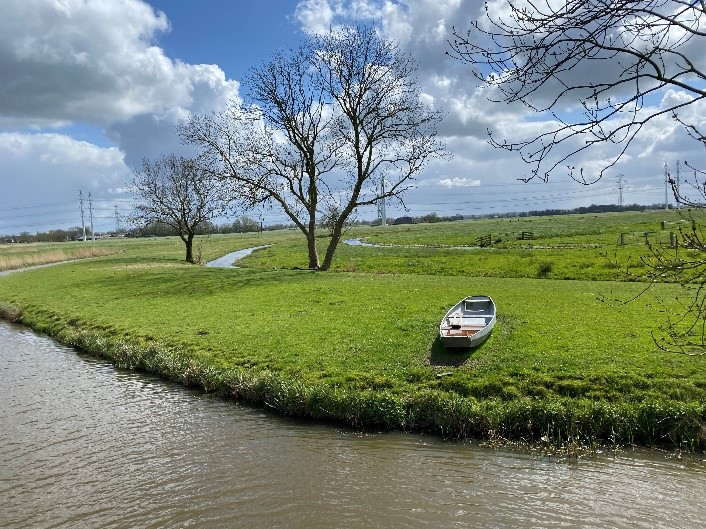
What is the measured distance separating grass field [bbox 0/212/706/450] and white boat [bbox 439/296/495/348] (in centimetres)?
44

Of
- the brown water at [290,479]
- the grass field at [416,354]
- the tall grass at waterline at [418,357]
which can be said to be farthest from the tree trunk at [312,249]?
the brown water at [290,479]

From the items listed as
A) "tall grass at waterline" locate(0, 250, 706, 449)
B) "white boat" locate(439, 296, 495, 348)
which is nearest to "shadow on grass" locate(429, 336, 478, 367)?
"tall grass at waterline" locate(0, 250, 706, 449)

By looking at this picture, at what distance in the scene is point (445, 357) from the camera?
15.1m

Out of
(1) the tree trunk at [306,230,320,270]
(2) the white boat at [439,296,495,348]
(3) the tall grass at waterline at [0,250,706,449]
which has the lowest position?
(3) the tall grass at waterline at [0,250,706,449]

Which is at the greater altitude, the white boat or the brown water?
the white boat

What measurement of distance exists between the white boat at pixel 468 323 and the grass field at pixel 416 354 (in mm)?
435

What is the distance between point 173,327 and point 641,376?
15845mm

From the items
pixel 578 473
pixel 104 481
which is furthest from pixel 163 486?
pixel 578 473

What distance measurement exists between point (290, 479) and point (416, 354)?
6.50m

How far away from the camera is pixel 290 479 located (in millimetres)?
9953

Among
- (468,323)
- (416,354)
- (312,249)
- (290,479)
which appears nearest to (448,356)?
(416,354)

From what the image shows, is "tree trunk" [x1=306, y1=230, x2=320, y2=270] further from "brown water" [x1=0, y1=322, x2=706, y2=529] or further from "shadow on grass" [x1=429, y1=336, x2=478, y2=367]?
"brown water" [x1=0, y1=322, x2=706, y2=529]

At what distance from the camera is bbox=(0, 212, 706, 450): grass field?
11.8 meters

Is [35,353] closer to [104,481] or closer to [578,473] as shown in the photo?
[104,481]
